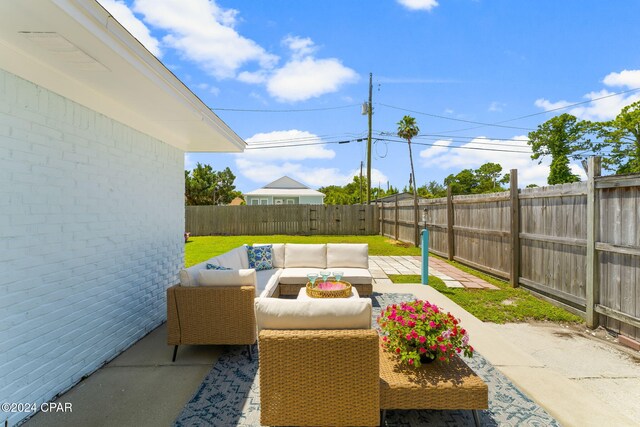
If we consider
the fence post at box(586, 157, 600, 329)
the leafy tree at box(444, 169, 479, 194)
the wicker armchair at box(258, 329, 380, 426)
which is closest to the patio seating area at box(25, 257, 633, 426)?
the wicker armchair at box(258, 329, 380, 426)

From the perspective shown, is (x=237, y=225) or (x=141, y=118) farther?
(x=237, y=225)

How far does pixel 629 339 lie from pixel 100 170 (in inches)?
240

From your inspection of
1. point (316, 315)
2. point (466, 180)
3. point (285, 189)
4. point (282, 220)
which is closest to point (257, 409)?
point (316, 315)

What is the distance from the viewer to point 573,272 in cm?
462

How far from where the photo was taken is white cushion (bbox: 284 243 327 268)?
5.98m

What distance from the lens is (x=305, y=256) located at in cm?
601

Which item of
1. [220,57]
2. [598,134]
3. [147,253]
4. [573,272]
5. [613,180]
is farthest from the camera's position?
[598,134]

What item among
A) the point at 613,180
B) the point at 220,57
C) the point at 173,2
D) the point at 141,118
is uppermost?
the point at 220,57

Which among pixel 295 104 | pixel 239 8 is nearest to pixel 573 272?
pixel 239 8

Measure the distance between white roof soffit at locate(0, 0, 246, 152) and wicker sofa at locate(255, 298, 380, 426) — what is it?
6.97ft

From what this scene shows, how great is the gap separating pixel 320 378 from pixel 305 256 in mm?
3918

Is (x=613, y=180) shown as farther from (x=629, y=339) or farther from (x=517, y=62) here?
(x=517, y=62)

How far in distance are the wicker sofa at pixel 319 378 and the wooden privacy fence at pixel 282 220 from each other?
14745mm

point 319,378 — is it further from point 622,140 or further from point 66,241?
point 622,140
